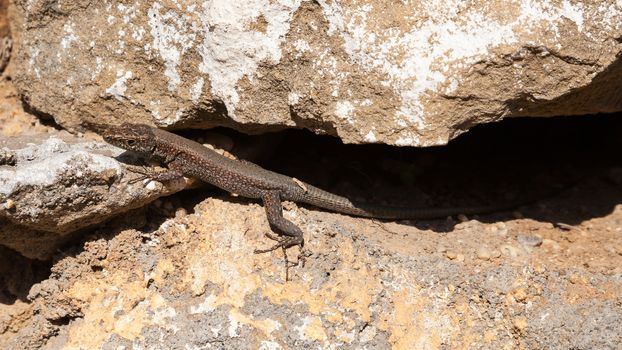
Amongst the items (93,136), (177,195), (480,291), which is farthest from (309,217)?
(93,136)

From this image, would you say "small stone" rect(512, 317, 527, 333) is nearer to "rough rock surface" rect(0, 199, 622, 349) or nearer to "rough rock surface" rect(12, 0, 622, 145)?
"rough rock surface" rect(0, 199, 622, 349)

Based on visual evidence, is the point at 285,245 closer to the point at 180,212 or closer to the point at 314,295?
the point at 314,295

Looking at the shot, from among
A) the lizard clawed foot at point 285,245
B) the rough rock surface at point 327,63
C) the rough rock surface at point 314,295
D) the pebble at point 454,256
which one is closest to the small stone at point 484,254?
the rough rock surface at point 314,295

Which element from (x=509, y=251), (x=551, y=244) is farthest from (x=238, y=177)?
(x=551, y=244)

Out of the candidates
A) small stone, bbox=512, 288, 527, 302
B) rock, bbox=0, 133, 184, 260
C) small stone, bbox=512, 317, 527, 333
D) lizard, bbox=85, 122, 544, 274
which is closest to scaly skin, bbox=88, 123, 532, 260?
lizard, bbox=85, 122, 544, 274

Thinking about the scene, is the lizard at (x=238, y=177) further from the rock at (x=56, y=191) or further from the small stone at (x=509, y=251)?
the small stone at (x=509, y=251)

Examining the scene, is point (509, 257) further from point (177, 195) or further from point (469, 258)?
point (177, 195)
